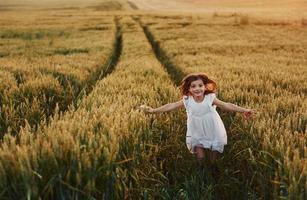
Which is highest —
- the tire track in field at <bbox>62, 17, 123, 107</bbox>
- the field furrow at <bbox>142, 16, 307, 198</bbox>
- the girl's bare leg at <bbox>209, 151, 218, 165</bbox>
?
the field furrow at <bbox>142, 16, 307, 198</bbox>

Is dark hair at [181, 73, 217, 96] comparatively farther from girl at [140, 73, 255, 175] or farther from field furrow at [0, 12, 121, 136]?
field furrow at [0, 12, 121, 136]

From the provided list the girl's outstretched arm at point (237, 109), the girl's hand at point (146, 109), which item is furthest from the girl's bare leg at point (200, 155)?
the girl's hand at point (146, 109)

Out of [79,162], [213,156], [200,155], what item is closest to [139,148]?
[200,155]

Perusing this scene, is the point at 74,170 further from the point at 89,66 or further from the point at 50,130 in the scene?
the point at 89,66

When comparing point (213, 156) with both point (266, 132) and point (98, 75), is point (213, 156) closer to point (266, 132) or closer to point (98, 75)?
point (266, 132)

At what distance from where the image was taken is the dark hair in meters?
5.77

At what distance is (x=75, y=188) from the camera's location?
3398 millimetres

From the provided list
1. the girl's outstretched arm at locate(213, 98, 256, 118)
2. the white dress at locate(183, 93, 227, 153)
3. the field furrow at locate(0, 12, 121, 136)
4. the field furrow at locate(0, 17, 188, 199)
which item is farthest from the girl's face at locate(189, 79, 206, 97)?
the field furrow at locate(0, 12, 121, 136)

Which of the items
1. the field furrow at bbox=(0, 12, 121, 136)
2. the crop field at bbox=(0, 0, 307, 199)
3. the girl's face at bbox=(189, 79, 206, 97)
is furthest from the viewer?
the field furrow at bbox=(0, 12, 121, 136)

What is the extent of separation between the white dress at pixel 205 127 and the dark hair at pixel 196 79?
14 cm

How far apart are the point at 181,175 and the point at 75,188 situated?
1988 millimetres

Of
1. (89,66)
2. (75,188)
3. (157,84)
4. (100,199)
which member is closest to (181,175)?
(100,199)

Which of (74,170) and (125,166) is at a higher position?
(74,170)

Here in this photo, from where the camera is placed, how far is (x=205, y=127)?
18.5ft
